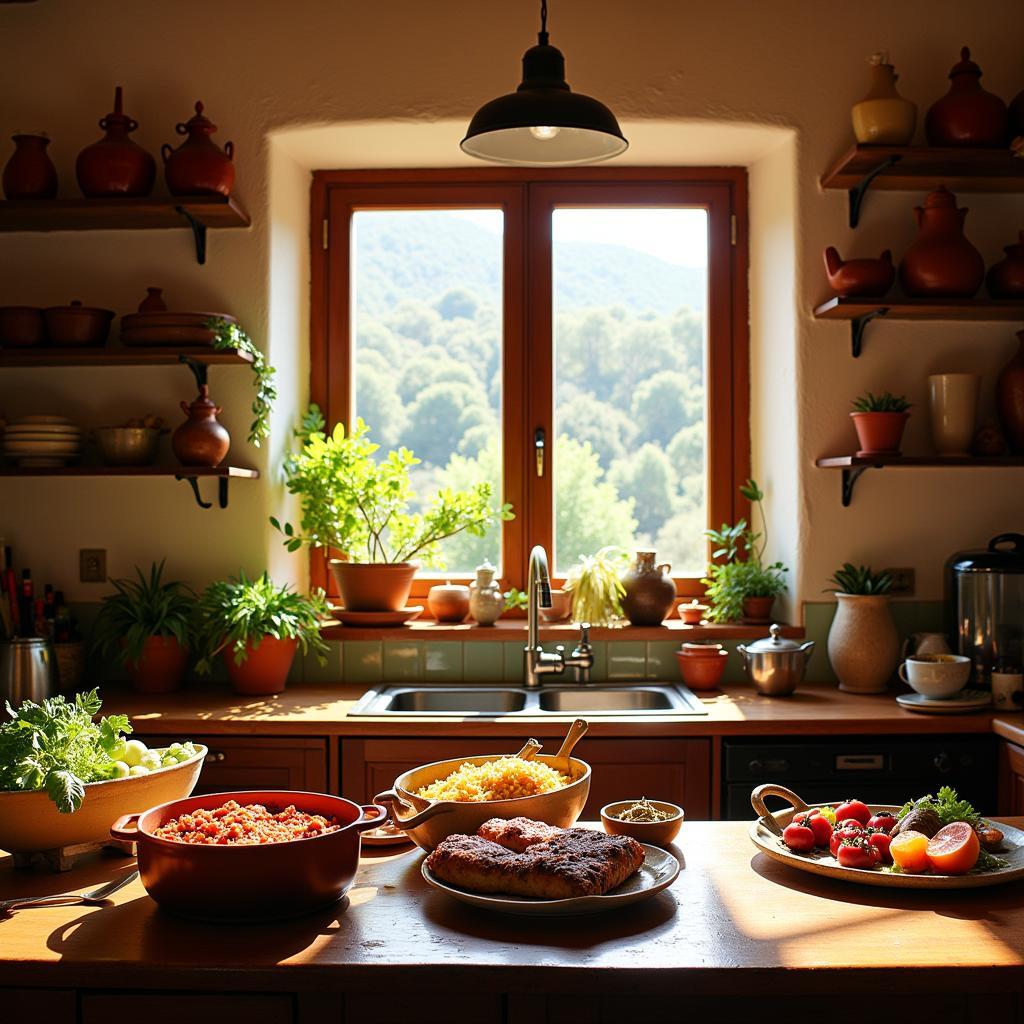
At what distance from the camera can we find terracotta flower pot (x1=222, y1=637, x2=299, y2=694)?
3.23m

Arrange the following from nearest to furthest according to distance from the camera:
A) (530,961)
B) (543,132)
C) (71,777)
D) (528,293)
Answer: (530,961)
(71,777)
(543,132)
(528,293)

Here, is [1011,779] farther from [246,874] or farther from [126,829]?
[126,829]

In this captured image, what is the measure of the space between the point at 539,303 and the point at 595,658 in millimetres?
1235

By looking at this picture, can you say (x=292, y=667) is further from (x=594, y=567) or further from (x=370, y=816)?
(x=370, y=816)

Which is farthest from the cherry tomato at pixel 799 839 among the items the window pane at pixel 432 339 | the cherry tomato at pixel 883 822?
the window pane at pixel 432 339

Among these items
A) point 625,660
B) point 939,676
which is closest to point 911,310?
point 939,676

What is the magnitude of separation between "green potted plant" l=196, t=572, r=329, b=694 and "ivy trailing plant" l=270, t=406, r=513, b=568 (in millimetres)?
229

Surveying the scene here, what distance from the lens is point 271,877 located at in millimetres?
1527

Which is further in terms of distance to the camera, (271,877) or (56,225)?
(56,225)

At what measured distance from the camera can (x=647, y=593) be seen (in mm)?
3543

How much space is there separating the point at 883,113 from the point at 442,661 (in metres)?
2.10

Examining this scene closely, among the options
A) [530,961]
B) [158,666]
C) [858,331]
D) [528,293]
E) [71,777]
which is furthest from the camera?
[528,293]

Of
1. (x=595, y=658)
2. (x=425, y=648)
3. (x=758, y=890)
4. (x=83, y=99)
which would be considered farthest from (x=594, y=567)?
(x=83, y=99)

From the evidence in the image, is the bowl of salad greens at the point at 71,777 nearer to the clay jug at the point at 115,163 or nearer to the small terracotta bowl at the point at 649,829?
the small terracotta bowl at the point at 649,829
